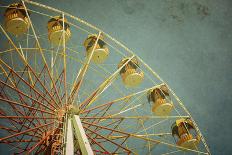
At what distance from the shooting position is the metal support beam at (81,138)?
7566mm

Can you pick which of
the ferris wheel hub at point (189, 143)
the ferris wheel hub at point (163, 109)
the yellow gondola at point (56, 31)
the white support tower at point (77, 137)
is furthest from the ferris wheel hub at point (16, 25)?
the ferris wheel hub at point (189, 143)

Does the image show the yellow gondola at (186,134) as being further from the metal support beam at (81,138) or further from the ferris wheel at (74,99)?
the metal support beam at (81,138)

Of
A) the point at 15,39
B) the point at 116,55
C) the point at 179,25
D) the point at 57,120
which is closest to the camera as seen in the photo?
the point at 57,120

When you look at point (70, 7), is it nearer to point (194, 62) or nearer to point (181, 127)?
point (194, 62)

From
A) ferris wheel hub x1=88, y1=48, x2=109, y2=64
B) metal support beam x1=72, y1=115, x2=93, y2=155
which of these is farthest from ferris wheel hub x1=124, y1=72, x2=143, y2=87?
metal support beam x1=72, y1=115, x2=93, y2=155

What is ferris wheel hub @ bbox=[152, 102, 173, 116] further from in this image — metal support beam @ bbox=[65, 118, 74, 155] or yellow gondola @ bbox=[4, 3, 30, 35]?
yellow gondola @ bbox=[4, 3, 30, 35]

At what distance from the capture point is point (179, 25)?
76.9 feet

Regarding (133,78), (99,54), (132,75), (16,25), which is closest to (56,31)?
(16,25)

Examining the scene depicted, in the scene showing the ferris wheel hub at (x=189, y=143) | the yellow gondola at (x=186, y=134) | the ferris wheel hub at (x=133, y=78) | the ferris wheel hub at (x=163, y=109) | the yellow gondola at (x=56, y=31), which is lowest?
the ferris wheel hub at (x=189, y=143)

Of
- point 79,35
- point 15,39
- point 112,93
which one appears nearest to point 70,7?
point 79,35

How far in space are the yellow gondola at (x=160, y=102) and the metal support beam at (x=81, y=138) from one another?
19.8 feet

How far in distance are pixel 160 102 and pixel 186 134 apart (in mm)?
1972

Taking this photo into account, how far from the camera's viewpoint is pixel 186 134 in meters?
14.2

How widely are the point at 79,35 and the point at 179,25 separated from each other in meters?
7.99
